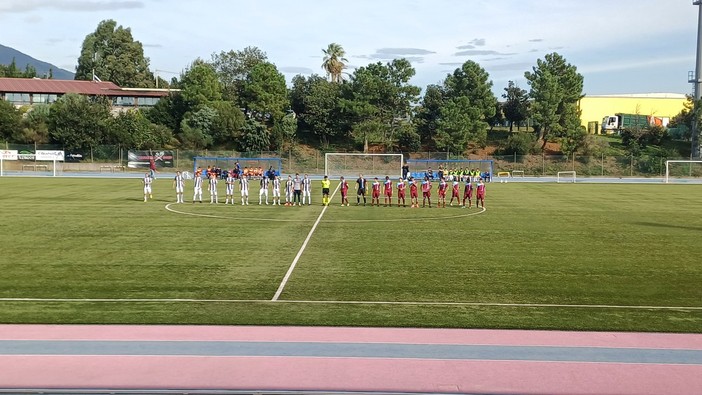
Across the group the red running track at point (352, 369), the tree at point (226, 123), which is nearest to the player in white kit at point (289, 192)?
the red running track at point (352, 369)

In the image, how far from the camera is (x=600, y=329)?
10531 millimetres

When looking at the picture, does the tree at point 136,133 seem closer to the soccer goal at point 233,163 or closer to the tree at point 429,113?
the soccer goal at point 233,163

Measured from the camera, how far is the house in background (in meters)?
79.6

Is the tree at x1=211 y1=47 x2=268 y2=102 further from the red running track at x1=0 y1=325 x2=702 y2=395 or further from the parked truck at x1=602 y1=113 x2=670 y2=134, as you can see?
the red running track at x1=0 y1=325 x2=702 y2=395

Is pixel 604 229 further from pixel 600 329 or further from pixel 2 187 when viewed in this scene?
pixel 2 187

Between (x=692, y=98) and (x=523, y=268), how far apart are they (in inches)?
2664

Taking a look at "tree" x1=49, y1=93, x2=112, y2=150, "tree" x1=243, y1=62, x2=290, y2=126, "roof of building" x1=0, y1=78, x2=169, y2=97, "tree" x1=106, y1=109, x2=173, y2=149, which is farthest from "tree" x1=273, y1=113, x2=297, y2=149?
"roof of building" x1=0, y1=78, x2=169, y2=97

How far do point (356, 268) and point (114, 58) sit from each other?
92.4 m

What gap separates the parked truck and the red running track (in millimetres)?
74458

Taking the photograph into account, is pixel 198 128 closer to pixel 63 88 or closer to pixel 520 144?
pixel 63 88

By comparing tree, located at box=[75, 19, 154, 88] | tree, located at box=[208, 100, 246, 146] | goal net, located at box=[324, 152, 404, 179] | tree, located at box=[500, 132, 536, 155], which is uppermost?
tree, located at box=[75, 19, 154, 88]

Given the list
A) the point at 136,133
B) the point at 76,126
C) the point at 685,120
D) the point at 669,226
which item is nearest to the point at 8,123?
the point at 76,126

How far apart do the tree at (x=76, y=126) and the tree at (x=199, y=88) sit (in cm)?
991

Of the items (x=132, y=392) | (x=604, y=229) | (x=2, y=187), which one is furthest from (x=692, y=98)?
(x=132, y=392)
